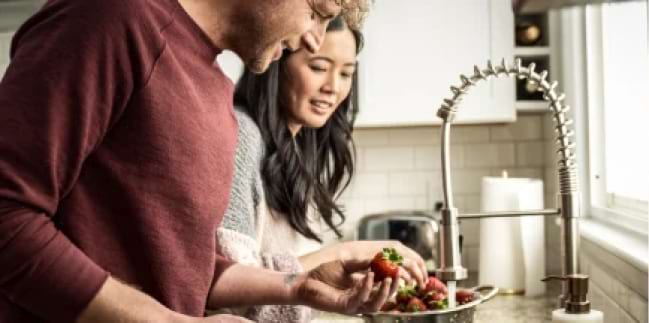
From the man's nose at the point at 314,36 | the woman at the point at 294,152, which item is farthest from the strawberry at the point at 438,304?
the man's nose at the point at 314,36

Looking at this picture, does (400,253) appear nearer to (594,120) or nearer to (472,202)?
(594,120)

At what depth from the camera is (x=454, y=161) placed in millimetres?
3215

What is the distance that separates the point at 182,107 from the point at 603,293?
Result: 3.96 ft

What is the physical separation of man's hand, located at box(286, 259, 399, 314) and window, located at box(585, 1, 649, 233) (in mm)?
837

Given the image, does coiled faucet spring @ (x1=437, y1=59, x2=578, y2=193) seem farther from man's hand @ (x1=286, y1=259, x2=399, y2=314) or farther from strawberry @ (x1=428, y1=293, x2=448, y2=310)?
strawberry @ (x1=428, y1=293, x2=448, y2=310)

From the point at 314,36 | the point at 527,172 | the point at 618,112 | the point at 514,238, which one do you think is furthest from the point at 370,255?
the point at 527,172

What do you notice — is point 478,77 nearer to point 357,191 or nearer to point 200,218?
point 200,218

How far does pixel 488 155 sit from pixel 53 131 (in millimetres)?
2467

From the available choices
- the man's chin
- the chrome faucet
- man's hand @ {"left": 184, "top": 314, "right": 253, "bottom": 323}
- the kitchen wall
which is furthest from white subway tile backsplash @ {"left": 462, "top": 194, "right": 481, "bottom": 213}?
man's hand @ {"left": 184, "top": 314, "right": 253, "bottom": 323}

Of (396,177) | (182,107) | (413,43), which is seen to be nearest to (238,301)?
(182,107)

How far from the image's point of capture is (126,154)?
1016 mm

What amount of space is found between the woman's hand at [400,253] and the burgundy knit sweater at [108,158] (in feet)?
1.94

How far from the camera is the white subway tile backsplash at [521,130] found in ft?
10.5

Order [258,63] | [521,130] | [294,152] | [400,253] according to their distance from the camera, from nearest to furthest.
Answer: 1. [258,63]
2. [400,253]
3. [294,152]
4. [521,130]
